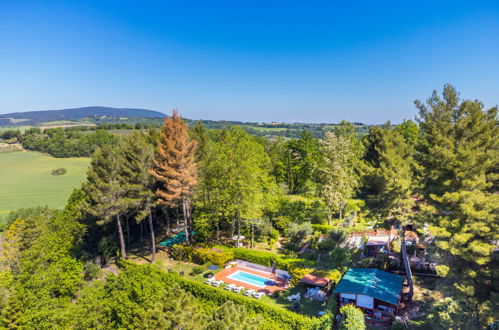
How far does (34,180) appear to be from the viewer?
70000 mm

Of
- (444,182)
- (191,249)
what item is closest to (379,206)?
(444,182)

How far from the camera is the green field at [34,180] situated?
5812 centimetres

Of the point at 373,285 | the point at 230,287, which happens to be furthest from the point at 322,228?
the point at 230,287

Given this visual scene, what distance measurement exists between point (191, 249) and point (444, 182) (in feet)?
82.8

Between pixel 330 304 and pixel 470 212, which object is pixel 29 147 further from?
pixel 470 212

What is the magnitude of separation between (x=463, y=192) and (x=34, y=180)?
88186mm

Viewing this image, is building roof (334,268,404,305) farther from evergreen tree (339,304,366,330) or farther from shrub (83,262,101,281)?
shrub (83,262,101,281)

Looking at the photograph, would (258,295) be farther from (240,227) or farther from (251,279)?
(240,227)

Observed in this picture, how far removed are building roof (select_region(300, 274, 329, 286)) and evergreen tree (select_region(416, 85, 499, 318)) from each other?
30.1 feet

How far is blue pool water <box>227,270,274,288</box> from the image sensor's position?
25.5 metres

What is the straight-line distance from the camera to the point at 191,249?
3080 cm

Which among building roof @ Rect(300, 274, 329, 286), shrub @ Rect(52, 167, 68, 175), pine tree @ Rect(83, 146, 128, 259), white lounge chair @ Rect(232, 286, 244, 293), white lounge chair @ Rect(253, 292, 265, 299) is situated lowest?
white lounge chair @ Rect(232, 286, 244, 293)

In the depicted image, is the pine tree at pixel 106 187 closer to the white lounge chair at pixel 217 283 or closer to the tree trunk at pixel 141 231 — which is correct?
the tree trunk at pixel 141 231

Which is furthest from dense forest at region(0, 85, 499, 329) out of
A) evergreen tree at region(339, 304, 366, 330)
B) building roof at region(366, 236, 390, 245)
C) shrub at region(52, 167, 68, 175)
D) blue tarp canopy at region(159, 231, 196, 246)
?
shrub at region(52, 167, 68, 175)
